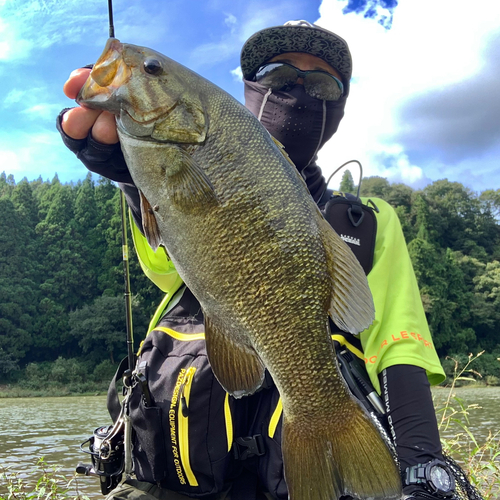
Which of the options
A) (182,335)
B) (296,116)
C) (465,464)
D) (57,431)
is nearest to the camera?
(182,335)

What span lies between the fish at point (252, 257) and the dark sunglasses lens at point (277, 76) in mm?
862

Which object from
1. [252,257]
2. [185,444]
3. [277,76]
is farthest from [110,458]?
[277,76]

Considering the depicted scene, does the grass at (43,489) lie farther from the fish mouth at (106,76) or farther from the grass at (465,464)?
the fish mouth at (106,76)

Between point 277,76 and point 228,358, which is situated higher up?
point 277,76

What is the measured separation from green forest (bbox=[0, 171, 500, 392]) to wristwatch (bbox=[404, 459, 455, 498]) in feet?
125

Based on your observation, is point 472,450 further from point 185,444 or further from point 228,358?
point 228,358

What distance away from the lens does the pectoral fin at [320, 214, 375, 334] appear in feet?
5.88

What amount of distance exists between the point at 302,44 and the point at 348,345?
159 centimetres

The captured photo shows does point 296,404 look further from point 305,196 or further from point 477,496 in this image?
point 477,496

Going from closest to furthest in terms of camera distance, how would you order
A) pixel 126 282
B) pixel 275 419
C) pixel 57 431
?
1. pixel 275 419
2. pixel 126 282
3. pixel 57 431

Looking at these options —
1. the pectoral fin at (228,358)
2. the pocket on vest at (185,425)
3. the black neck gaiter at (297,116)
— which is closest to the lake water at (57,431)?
the black neck gaiter at (297,116)

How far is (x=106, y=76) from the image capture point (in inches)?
70.3

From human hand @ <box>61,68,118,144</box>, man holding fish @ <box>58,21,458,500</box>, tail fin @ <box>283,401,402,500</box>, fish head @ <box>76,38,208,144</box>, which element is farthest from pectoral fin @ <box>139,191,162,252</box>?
tail fin @ <box>283,401,402,500</box>

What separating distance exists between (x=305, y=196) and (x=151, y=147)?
59cm
